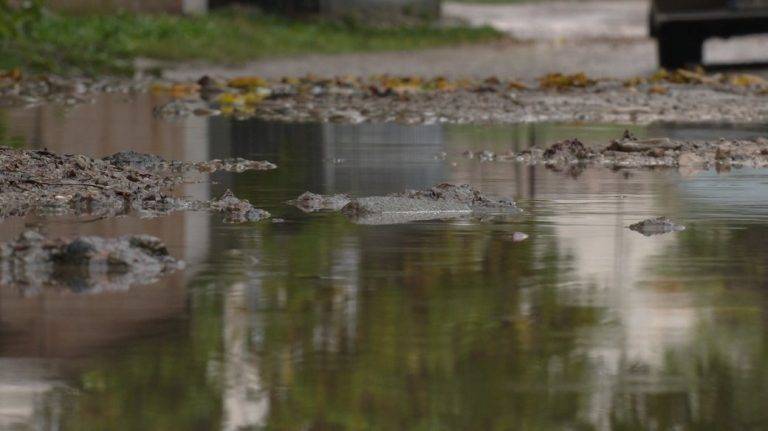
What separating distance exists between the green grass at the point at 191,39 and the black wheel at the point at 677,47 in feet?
17.8

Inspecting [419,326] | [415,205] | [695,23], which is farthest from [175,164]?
[695,23]

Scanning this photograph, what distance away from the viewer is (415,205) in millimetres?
8875

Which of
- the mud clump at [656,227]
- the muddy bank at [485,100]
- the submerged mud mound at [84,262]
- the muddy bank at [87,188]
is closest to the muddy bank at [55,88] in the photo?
the muddy bank at [485,100]

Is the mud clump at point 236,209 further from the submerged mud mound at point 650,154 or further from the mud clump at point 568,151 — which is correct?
the mud clump at point 568,151

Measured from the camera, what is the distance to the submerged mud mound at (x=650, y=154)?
11414 mm

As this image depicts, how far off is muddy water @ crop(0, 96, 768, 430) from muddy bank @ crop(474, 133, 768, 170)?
68.0 inches

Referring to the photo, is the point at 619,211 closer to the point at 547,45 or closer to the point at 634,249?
the point at 634,249

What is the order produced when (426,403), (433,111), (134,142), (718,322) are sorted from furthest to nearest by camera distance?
(433,111) < (134,142) < (718,322) < (426,403)

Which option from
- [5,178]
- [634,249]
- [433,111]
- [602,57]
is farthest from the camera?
[602,57]

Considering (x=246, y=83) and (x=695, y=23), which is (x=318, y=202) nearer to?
(x=246, y=83)

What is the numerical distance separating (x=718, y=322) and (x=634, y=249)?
1603mm

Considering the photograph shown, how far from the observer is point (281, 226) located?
8.25 m

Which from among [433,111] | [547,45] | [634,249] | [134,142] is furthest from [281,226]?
[547,45]

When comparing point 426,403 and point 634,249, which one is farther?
point 634,249
